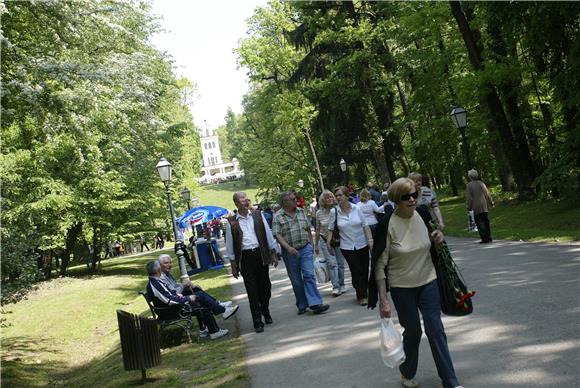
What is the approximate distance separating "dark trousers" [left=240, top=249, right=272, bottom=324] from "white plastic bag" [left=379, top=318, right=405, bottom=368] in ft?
13.3

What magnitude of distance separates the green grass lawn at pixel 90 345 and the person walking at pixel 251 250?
67 centimetres

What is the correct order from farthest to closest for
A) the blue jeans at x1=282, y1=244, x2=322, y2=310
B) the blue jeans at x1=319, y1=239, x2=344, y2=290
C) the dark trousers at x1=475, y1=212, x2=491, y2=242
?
the dark trousers at x1=475, y1=212, x2=491, y2=242
the blue jeans at x1=319, y1=239, x2=344, y2=290
the blue jeans at x1=282, y1=244, x2=322, y2=310

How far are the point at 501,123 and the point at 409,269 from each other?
1774 cm

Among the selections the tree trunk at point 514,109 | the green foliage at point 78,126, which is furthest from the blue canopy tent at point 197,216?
the tree trunk at point 514,109

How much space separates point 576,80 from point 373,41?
18.5 m

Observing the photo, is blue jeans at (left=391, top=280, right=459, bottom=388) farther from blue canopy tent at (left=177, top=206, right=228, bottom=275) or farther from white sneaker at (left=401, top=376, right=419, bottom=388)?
blue canopy tent at (left=177, top=206, right=228, bottom=275)

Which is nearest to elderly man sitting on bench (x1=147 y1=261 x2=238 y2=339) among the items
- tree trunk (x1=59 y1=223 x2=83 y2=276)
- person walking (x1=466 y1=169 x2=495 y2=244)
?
person walking (x1=466 y1=169 x2=495 y2=244)

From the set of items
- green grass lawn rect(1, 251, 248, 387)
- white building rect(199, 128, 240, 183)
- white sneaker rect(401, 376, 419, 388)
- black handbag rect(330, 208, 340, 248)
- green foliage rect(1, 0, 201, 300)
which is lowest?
white sneaker rect(401, 376, 419, 388)

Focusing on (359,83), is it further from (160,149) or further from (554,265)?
(554,265)

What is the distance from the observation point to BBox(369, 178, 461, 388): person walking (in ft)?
14.8

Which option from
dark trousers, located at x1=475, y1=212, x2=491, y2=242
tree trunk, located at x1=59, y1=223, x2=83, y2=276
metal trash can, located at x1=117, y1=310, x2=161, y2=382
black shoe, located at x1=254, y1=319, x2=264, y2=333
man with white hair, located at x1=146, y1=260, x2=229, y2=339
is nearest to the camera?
metal trash can, located at x1=117, y1=310, x2=161, y2=382

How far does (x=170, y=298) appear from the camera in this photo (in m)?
8.60

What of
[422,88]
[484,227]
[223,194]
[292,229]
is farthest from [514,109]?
[223,194]

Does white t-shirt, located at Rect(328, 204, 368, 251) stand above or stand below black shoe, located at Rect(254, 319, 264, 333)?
above
